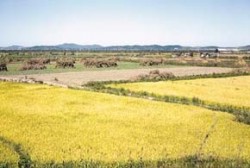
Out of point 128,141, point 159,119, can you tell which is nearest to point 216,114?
point 159,119

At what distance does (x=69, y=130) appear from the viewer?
1755 centimetres

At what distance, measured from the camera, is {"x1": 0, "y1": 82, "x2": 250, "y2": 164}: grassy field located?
1438 cm

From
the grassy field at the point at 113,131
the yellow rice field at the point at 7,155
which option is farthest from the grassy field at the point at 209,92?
the yellow rice field at the point at 7,155

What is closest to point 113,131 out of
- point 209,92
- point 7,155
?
point 7,155

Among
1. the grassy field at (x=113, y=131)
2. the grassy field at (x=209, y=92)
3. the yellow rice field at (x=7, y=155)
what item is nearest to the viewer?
the yellow rice field at (x=7, y=155)

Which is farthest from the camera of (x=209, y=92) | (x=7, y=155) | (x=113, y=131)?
(x=209, y=92)

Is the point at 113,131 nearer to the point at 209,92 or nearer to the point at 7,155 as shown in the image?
the point at 7,155

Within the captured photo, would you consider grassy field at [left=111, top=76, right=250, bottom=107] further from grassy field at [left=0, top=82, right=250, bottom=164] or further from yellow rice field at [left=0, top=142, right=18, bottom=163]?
yellow rice field at [left=0, top=142, right=18, bottom=163]

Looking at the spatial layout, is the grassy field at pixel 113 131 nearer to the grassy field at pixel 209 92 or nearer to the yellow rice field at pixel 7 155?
the yellow rice field at pixel 7 155

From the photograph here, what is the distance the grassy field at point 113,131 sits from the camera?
14.4 m

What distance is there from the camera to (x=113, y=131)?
1766 centimetres

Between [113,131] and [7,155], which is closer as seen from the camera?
[7,155]

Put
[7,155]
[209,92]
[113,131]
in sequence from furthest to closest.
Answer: [209,92]
[113,131]
[7,155]

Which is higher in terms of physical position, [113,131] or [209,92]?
[113,131]
